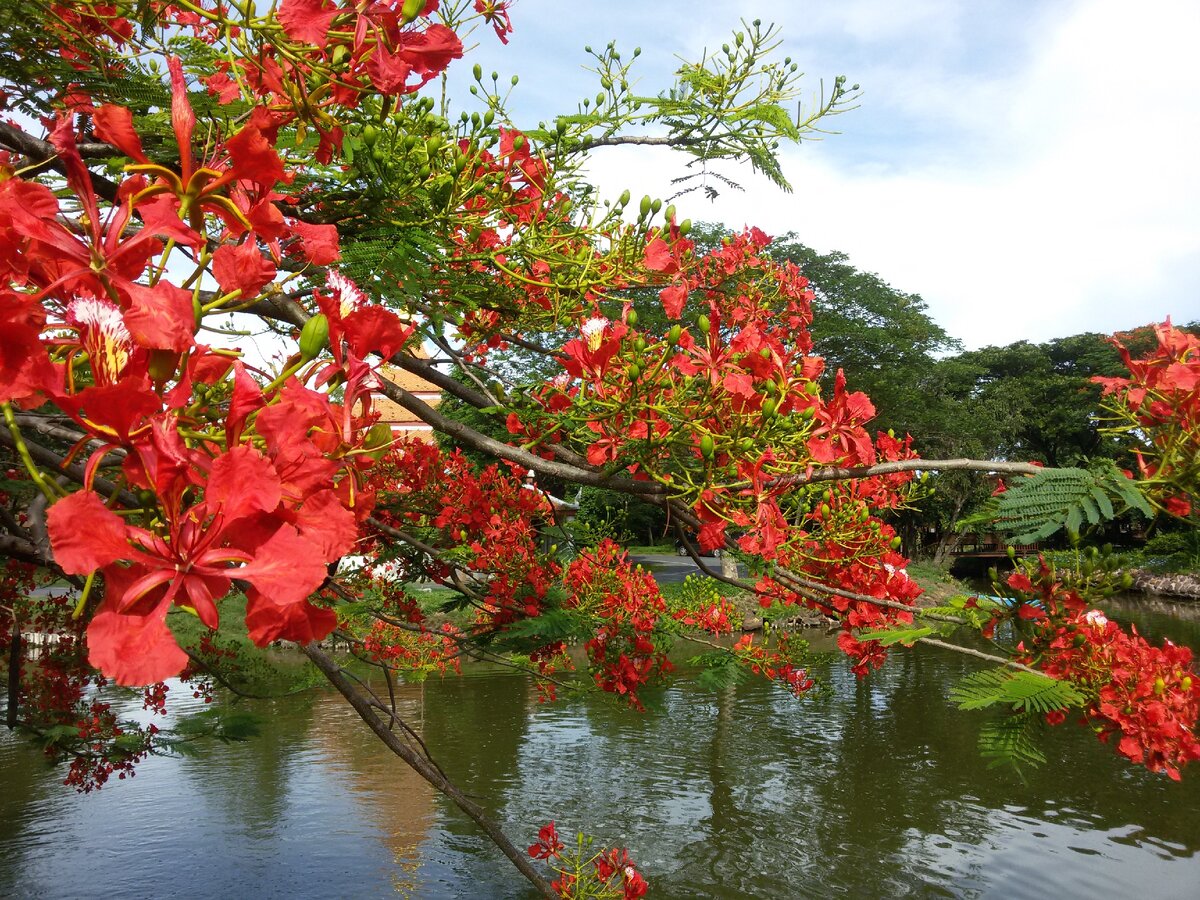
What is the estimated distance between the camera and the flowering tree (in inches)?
32.7

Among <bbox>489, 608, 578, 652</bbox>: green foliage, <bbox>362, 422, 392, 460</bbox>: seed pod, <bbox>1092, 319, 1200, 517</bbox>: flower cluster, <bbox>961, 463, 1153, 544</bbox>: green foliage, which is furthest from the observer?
<bbox>489, 608, 578, 652</bbox>: green foliage

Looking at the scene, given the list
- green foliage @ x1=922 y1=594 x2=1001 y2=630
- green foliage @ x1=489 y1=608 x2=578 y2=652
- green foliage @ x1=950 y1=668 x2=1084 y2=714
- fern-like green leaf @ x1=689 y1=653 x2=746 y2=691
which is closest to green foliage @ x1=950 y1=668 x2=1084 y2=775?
green foliage @ x1=950 y1=668 x2=1084 y2=714

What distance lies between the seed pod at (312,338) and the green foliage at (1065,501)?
4.99 ft

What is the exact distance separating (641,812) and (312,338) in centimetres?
742

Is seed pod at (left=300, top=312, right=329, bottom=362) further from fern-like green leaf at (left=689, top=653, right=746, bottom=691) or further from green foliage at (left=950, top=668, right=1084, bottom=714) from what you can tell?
fern-like green leaf at (left=689, top=653, right=746, bottom=691)

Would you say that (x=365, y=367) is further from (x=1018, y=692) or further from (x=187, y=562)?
(x=1018, y=692)

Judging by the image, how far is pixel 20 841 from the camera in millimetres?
6684

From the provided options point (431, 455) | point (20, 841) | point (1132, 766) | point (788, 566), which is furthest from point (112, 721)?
point (1132, 766)

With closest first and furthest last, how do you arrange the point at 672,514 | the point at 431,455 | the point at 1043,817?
the point at 672,514
the point at 431,455
the point at 1043,817

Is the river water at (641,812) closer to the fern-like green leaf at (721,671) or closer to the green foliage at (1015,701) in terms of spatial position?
the fern-like green leaf at (721,671)

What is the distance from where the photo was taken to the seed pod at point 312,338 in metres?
0.98

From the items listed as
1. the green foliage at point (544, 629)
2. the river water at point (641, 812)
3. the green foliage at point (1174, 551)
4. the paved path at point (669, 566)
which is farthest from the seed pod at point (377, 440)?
the paved path at point (669, 566)

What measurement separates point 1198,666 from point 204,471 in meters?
12.8

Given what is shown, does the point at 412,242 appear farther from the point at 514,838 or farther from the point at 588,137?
the point at 514,838
